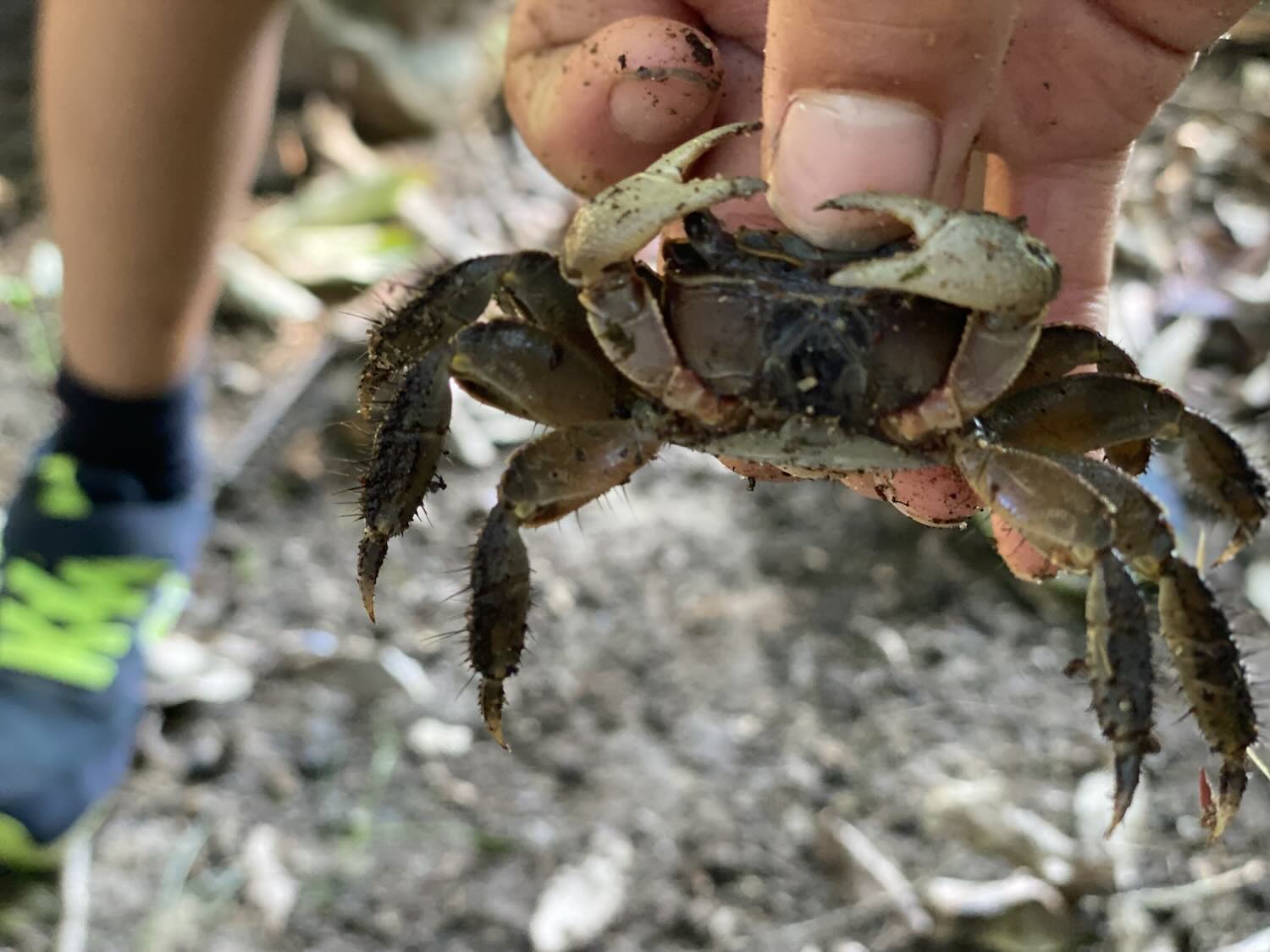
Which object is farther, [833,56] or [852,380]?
[852,380]

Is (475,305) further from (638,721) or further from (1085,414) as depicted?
(638,721)

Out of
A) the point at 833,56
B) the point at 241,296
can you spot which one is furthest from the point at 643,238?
the point at 241,296

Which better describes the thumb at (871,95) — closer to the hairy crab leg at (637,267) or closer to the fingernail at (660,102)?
the hairy crab leg at (637,267)

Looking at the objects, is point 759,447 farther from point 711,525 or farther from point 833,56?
point 711,525

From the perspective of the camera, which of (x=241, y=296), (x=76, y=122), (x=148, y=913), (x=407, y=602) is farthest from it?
(x=241, y=296)

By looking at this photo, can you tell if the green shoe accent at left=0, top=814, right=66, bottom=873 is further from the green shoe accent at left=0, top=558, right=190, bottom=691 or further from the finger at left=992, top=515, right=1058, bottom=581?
the finger at left=992, top=515, right=1058, bottom=581

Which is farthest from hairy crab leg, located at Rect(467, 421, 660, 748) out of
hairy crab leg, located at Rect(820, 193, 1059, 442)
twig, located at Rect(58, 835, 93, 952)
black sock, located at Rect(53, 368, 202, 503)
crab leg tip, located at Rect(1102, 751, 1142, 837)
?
black sock, located at Rect(53, 368, 202, 503)
